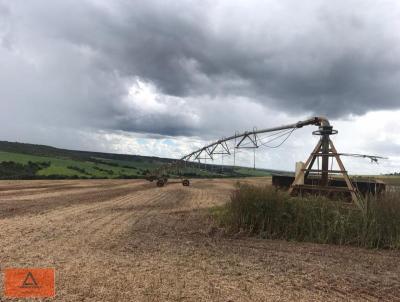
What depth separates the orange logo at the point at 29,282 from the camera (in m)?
6.80

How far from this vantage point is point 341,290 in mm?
7461

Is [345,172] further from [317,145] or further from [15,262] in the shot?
[15,262]

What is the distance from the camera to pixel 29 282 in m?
7.69

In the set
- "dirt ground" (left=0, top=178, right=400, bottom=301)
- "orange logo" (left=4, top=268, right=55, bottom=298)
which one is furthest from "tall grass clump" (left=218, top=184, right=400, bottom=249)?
"orange logo" (left=4, top=268, right=55, bottom=298)

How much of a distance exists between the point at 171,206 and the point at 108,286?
45.6ft

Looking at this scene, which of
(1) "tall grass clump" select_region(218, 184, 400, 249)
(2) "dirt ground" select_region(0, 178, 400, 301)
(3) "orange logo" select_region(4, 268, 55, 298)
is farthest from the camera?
(1) "tall grass clump" select_region(218, 184, 400, 249)

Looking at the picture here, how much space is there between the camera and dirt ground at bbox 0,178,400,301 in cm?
712

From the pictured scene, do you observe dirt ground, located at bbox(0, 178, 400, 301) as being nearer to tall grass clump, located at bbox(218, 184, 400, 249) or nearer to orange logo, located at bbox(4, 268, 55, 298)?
orange logo, located at bbox(4, 268, 55, 298)

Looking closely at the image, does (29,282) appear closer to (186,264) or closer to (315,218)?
(186,264)

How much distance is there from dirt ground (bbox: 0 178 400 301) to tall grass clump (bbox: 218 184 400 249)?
81cm

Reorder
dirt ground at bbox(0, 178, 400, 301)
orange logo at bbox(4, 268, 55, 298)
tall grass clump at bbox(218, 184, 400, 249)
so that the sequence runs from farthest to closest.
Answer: tall grass clump at bbox(218, 184, 400, 249) → dirt ground at bbox(0, 178, 400, 301) → orange logo at bbox(4, 268, 55, 298)

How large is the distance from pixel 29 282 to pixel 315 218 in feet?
27.9

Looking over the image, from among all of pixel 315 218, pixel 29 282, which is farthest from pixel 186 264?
pixel 315 218

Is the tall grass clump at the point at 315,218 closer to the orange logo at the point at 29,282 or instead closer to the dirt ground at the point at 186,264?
the dirt ground at the point at 186,264
